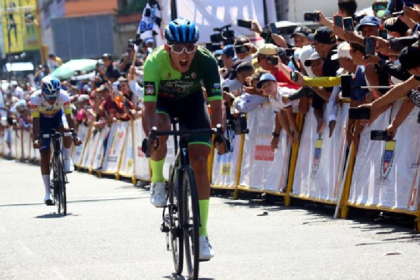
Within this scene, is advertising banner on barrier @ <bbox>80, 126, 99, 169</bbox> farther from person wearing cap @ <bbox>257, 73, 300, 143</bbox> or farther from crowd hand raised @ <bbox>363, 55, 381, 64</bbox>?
crowd hand raised @ <bbox>363, 55, 381, 64</bbox>

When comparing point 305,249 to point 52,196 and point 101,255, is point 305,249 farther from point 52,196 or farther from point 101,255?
point 52,196

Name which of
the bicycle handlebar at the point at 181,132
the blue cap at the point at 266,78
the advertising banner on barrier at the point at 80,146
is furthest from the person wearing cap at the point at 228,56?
the advertising banner on barrier at the point at 80,146

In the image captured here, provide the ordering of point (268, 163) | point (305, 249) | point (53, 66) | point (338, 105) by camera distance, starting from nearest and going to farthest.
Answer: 1. point (305, 249)
2. point (338, 105)
3. point (268, 163)
4. point (53, 66)

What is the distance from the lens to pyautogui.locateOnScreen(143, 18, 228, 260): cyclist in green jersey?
28.4 ft

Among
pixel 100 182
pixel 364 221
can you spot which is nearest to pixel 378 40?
pixel 364 221

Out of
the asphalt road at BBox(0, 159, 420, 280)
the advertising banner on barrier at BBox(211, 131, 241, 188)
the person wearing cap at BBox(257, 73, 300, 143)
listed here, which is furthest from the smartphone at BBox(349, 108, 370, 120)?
the advertising banner on barrier at BBox(211, 131, 241, 188)

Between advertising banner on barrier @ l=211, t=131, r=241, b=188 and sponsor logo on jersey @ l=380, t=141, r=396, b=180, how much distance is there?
5.02 m

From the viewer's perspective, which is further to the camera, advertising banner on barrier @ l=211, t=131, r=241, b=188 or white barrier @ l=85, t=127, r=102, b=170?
white barrier @ l=85, t=127, r=102, b=170

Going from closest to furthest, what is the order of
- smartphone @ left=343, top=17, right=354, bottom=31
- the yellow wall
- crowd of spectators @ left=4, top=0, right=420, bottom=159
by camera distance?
1. crowd of spectators @ left=4, top=0, right=420, bottom=159
2. smartphone @ left=343, top=17, right=354, bottom=31
3. the yellow wall

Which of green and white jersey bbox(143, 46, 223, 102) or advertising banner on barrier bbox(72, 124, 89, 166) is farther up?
green and white jersey bbox(143, 46, 223, 102)

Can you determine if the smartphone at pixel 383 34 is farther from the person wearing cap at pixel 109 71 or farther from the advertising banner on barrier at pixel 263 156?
the person wearing cap at pixel 109 71

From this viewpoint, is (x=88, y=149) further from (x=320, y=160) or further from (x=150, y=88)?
(x=150, y=88)

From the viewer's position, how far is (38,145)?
1620 cm

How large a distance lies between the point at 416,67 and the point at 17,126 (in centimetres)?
3542
